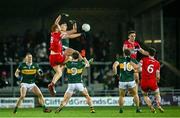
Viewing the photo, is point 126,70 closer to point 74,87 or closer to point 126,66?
point 126,66

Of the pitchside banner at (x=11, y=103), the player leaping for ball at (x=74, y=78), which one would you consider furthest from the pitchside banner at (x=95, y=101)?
the player leaping for ball at (x=74, y=78)

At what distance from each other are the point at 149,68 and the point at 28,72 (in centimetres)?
487

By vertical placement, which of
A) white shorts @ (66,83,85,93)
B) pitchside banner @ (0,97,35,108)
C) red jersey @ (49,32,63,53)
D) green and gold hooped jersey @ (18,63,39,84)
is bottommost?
pitchside banner @ (0,97,35,108)

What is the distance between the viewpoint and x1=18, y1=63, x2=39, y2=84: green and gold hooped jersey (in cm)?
2458

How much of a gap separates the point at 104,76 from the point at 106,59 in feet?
7.46

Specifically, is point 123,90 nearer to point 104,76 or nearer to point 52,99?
point 52,99

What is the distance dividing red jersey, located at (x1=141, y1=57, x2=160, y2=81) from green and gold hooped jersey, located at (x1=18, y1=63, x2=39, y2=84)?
4403mm

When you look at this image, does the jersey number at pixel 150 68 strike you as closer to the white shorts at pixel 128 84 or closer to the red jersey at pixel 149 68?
the red jersey at pixel 149 68

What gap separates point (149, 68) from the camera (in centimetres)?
2345

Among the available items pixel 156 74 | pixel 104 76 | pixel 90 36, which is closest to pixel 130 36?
pixel 156 74

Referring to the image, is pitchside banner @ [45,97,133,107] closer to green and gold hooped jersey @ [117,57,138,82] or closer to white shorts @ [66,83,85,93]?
green and gold hooped jersey @ [117,57,138,82]

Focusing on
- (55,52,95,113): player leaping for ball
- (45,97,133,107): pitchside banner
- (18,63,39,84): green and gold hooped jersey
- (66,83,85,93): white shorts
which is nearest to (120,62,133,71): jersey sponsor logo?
(55,52,95,113): player leaping for ball

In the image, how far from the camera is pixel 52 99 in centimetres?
3062

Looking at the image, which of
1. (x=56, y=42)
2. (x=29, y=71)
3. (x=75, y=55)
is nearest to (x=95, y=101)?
(x=29, y=71)
